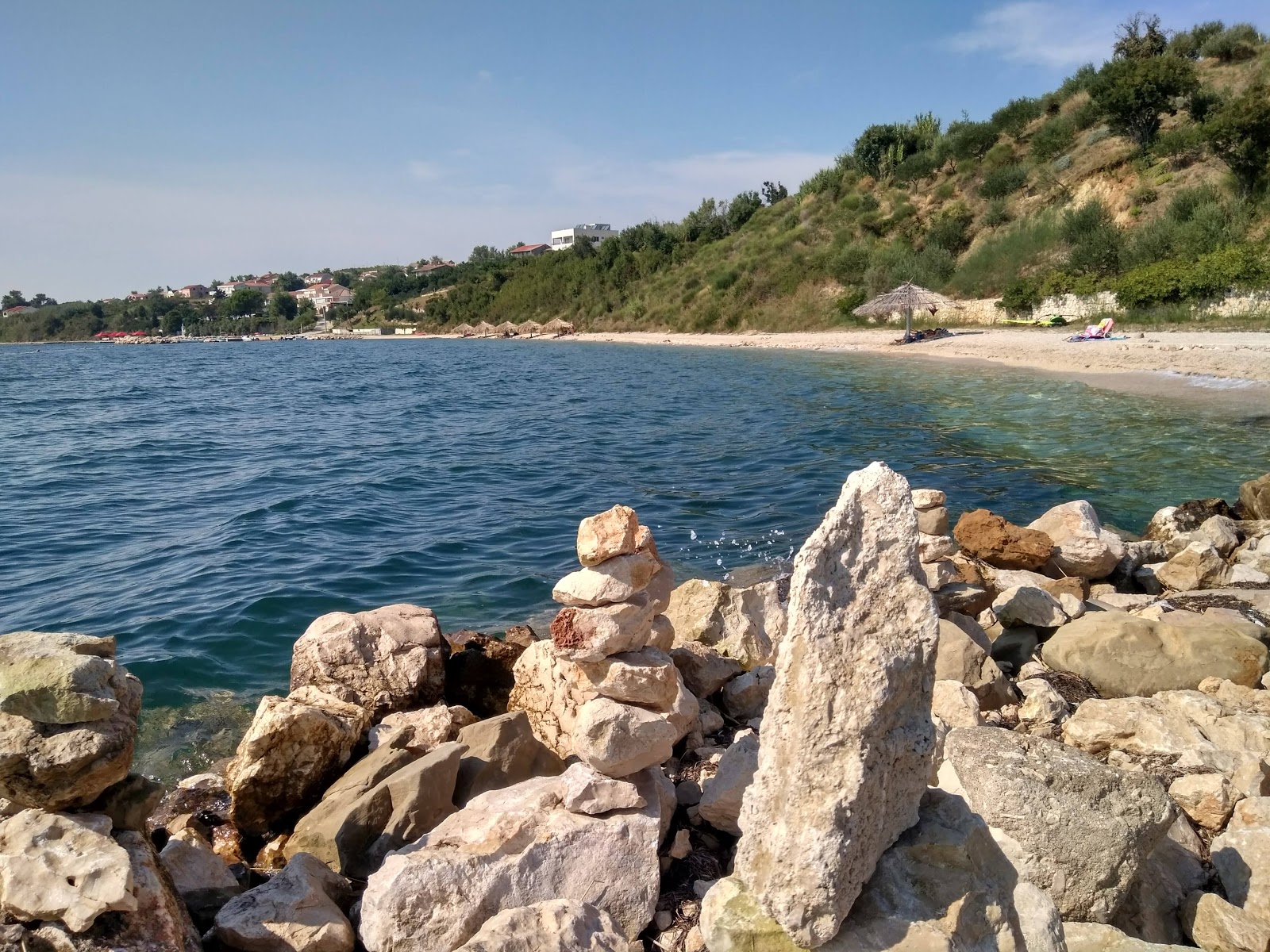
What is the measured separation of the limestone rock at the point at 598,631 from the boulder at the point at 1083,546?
5791 mm

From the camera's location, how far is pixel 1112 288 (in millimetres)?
33500

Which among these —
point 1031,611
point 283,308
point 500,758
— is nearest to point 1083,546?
point 1031,611

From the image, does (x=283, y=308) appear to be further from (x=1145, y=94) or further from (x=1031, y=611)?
(x=1031, y=611)

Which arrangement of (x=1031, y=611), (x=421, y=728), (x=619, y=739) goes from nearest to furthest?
(x=619, y=739) < (x=421, y=728) < (x=1031, y=611)

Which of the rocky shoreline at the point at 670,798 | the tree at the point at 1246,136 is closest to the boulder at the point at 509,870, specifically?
the rocky shoreline at the point at 670,798

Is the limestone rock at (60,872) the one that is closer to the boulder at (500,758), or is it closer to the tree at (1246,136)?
the boulder at (500,758)

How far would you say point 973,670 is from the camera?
556 cm

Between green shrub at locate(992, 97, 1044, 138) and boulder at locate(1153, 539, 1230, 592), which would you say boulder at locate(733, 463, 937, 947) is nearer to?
boulder at locate(1153, 539, 1230, 592)

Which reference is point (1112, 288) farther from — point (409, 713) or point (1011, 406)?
point (409, 713)

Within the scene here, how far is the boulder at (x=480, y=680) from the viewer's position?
20.1 ft

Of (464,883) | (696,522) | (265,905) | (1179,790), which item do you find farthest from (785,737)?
(696,522)

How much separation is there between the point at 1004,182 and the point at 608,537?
172 ft

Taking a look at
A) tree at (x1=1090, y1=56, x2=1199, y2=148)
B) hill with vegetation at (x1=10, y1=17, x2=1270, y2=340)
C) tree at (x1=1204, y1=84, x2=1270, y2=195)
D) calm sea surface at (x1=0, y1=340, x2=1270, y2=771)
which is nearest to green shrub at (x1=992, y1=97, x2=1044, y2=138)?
hill with vegetation at (x1=10, y1=17, x2=1270, y2=340)

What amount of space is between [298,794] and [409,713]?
0.81m
